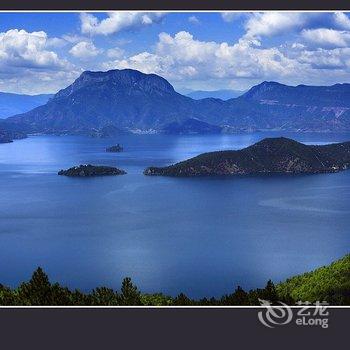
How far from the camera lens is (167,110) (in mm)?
22484

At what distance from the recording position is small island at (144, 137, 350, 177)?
2858cm

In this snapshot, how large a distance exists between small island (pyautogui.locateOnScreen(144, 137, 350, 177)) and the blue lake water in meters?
3.09

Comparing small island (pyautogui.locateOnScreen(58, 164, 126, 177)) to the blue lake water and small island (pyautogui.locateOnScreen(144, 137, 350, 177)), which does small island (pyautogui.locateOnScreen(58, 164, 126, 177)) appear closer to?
the blue lake water

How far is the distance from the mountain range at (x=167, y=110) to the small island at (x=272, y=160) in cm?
319

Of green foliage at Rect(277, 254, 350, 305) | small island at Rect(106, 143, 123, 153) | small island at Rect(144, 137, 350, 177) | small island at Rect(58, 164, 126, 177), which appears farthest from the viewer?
small island at Rect(144, 137, 350, 177)

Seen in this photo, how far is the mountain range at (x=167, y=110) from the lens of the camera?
60.7 ft

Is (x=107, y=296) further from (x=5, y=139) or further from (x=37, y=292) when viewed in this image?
(x=5, y=139)

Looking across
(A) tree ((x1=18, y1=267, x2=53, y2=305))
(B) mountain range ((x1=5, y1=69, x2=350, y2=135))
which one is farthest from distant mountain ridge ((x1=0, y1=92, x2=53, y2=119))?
(A) tree ((x1=18, y1=267, x2=53, y2=305))
